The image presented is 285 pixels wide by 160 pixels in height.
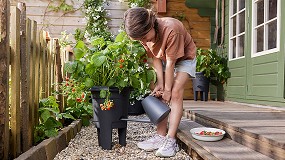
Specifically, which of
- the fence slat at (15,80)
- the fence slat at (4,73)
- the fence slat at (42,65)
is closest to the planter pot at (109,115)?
the fence slat at (42,65)

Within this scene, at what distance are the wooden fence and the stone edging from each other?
0.29 feet

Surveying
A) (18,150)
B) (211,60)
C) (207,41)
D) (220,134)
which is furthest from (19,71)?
(207,41)

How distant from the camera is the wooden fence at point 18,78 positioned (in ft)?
5.47

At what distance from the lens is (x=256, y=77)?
3.98 metres

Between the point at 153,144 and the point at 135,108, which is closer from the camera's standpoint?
the point at 153,144

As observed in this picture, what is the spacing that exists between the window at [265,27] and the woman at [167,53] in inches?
57.7

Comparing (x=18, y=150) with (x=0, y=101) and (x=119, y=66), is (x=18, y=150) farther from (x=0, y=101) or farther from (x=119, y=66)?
(x=119, y=66)

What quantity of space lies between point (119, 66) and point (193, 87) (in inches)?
130

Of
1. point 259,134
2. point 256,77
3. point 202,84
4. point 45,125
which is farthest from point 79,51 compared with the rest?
point 202,84

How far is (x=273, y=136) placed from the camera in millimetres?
1762

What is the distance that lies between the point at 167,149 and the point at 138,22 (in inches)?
32.7

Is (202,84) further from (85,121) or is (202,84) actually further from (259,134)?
(259,134)

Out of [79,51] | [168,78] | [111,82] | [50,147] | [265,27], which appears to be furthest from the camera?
[265,27]

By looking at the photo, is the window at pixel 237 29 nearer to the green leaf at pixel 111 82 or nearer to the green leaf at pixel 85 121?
the green leaf at pixel 85 121
